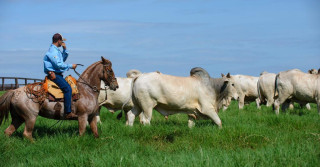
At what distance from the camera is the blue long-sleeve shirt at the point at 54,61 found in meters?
8.98

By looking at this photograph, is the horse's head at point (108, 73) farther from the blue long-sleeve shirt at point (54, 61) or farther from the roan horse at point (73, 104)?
the blue long-sleeve shirt at point (54, 61)

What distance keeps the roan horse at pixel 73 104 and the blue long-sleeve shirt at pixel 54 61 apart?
27.4 inches

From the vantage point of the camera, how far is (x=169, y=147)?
841 cm

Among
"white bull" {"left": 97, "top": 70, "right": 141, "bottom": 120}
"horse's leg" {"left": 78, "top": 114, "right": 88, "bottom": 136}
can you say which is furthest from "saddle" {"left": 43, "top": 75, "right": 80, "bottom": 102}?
"white bull" {"left": 97, "top": 70, "right": 141, "bottom": 120}

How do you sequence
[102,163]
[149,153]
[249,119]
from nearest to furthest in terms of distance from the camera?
[102,163] → [149,153] → [249,119]

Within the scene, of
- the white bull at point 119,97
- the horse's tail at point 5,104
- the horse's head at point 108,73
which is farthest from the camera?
the white bull at point 119,97

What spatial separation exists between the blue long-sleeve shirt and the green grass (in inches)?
59.0

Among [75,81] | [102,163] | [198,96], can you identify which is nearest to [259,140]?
[198,96]

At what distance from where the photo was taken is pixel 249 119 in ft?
41.1

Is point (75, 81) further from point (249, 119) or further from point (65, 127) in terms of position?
point (249, 119)

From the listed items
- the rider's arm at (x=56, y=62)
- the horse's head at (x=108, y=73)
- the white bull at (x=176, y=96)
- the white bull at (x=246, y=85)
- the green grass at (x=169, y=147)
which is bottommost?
the white bull at (x=246, y=85)

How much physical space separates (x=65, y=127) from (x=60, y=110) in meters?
1.65

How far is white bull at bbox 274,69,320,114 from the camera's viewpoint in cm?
1530

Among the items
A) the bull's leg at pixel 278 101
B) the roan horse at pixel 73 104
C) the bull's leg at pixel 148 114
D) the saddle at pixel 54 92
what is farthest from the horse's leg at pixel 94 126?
the bull's leg at pixel 278 101
